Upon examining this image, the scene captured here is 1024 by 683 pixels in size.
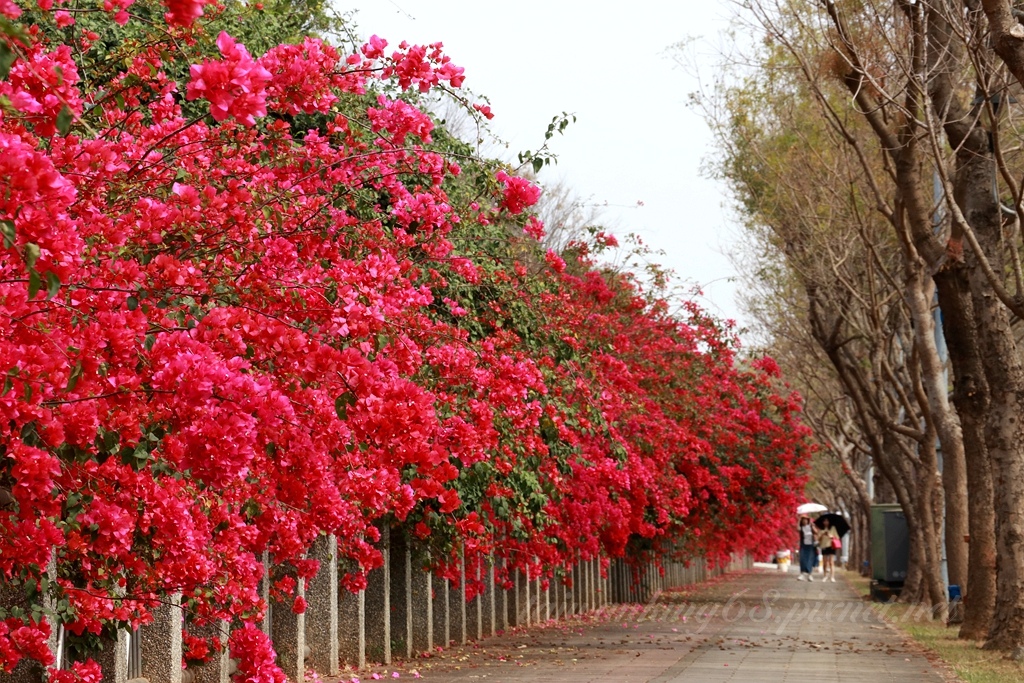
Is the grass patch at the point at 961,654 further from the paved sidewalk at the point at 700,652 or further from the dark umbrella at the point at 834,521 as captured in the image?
the dark umbrella at the point at 834,521

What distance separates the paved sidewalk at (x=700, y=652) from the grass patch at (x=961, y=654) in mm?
244

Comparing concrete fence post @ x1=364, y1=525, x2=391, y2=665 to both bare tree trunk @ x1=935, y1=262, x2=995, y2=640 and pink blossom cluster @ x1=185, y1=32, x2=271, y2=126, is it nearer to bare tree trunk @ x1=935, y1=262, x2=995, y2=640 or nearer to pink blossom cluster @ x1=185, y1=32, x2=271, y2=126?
bare tree trunk @ x1=935, y1=262, x2=995, y2=640

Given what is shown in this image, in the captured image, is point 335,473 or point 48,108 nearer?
point 48,108

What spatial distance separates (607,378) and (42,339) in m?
14.4

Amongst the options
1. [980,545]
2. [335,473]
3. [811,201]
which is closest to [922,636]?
[980,545]

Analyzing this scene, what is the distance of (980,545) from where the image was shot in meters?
15.6

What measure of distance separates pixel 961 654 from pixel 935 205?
674 cm

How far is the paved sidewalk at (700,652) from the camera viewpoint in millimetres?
12344

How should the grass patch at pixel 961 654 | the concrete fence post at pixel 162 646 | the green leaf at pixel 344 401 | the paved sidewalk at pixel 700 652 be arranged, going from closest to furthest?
the green leaf at pixel 344 401
the concrete fence post at pixel 162 646
the grass patch at pixel 961 654
the paved sidewalk at pixel 700 652

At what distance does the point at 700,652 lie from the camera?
15.1 m

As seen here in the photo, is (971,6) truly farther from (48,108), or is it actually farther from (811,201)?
(48,108)

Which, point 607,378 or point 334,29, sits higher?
point 334,29

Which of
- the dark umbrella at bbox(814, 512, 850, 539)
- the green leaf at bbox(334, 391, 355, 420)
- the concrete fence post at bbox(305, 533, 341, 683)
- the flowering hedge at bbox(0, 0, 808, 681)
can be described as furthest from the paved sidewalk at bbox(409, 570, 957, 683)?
the dark umbrella at bbox(814, 512, 850, 539)

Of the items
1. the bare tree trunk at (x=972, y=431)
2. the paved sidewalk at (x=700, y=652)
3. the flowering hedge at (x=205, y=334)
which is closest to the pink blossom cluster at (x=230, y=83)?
the flowering hedge at (x=205, y=334)
